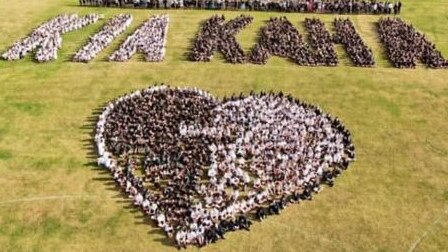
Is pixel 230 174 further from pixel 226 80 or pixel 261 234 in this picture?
pixel 226 80

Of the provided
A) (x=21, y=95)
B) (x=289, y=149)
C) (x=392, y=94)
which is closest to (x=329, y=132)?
(x=289, y=149)

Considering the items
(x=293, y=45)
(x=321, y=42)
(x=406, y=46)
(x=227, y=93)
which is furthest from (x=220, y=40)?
(x=406, y=46)

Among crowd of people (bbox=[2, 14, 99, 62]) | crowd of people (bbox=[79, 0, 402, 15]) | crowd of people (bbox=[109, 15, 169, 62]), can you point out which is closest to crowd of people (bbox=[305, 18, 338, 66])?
crowd of people (bbox=[79, 0, 402, 15])

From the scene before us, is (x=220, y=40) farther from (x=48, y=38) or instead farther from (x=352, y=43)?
(x=48, y=38)

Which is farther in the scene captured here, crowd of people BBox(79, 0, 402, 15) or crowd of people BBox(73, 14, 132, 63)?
crowd of people BBox(79, 0, 402, 15)

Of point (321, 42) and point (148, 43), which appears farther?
point (321, 42)

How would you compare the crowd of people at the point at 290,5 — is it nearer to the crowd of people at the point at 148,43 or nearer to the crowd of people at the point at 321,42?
the crowd of people at the point at 321,42

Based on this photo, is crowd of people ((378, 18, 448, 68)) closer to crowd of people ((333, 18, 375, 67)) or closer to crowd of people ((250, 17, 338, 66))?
crowd of people ((333, 18, 375, 67))
